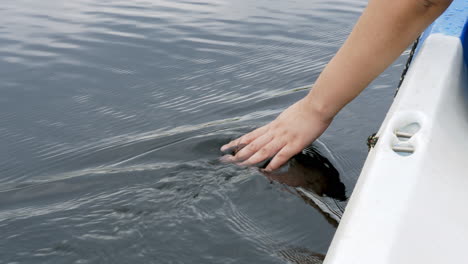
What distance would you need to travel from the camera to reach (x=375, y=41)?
5.02 feet

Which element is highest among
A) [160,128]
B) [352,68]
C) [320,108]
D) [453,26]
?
[453,26]

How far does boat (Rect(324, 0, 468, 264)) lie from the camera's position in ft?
3.36

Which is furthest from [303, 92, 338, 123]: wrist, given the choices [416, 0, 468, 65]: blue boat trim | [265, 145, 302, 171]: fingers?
[416, 0, 468, 65]: blue boat trim

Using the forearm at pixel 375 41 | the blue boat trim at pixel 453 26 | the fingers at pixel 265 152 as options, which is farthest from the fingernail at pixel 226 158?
the blue boat trim at pixel 453 26

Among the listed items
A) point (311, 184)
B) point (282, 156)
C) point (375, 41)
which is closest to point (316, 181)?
point (311, 184)

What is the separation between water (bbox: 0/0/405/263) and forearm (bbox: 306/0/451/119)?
0.49 meters

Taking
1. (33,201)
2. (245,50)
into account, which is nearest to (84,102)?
(33,201)

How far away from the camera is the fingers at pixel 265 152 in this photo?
7.09ft

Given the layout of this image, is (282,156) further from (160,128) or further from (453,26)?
(160,128)

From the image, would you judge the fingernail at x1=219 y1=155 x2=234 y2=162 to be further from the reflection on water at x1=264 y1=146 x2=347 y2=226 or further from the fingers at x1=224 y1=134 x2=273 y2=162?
the reflection on water at x1=264 y1=146 x2=347 y2=226

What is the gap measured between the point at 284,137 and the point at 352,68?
1.81 ft

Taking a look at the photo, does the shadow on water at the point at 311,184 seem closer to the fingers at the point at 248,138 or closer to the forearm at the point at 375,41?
the fingers at the point at 248,138

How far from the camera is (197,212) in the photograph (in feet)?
6.51

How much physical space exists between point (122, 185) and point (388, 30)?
1171mm
